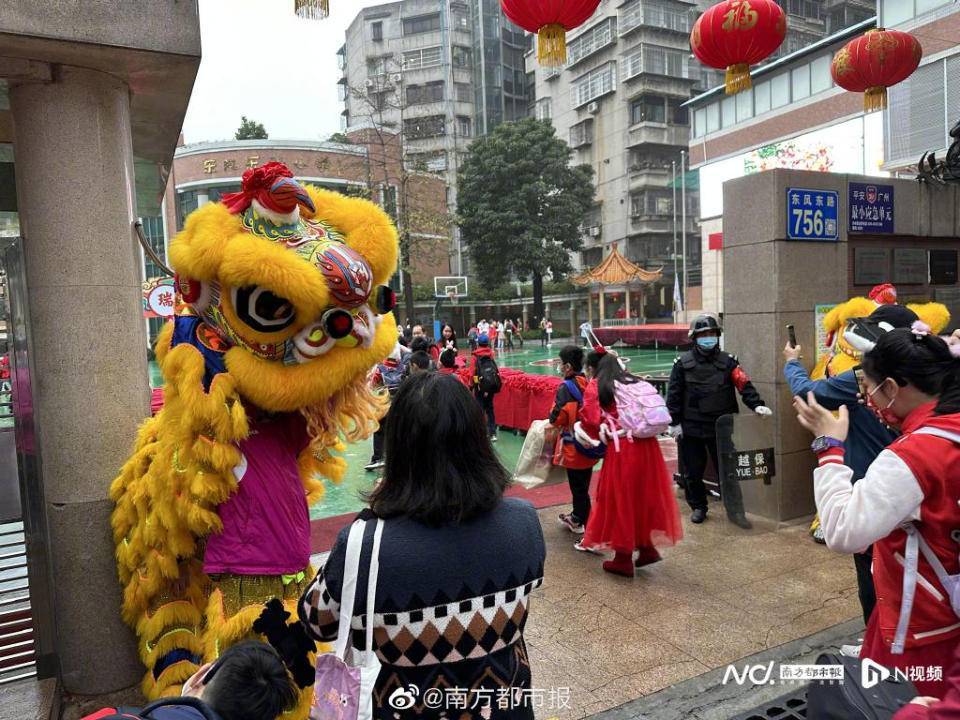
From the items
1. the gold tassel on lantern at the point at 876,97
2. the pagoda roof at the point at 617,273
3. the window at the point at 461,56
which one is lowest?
the pagoda roof at the point at 617,273

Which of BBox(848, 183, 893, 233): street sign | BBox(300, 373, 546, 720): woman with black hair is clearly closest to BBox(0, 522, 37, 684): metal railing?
BBox(300, 373, 546, 720): woman with black hair

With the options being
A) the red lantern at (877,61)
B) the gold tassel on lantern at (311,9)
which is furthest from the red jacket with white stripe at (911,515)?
the red lantern at (877,61)

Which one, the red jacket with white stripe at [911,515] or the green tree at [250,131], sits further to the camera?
the green tree at [250,131]

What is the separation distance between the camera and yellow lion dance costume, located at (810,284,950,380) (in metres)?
4.98

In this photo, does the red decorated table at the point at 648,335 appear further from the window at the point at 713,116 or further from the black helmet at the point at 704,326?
the black helmet at the point at 704,326

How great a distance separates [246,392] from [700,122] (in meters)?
34.3

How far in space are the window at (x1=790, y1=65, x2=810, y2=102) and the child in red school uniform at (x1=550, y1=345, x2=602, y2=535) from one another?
2727cm

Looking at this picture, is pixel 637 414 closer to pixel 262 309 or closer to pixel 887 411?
pixel 887 411

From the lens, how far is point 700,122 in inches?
1280

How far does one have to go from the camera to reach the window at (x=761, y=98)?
2906cm

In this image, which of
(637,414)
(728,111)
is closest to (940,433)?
(637,414)

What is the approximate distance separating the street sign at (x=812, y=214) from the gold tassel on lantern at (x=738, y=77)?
5.86ft

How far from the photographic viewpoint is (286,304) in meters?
2.49

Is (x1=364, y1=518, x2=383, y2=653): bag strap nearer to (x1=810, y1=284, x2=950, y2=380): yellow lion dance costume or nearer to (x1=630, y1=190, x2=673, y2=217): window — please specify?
(x1=810, y1=284, x2=950, y2=380): yellow lion dance costume
